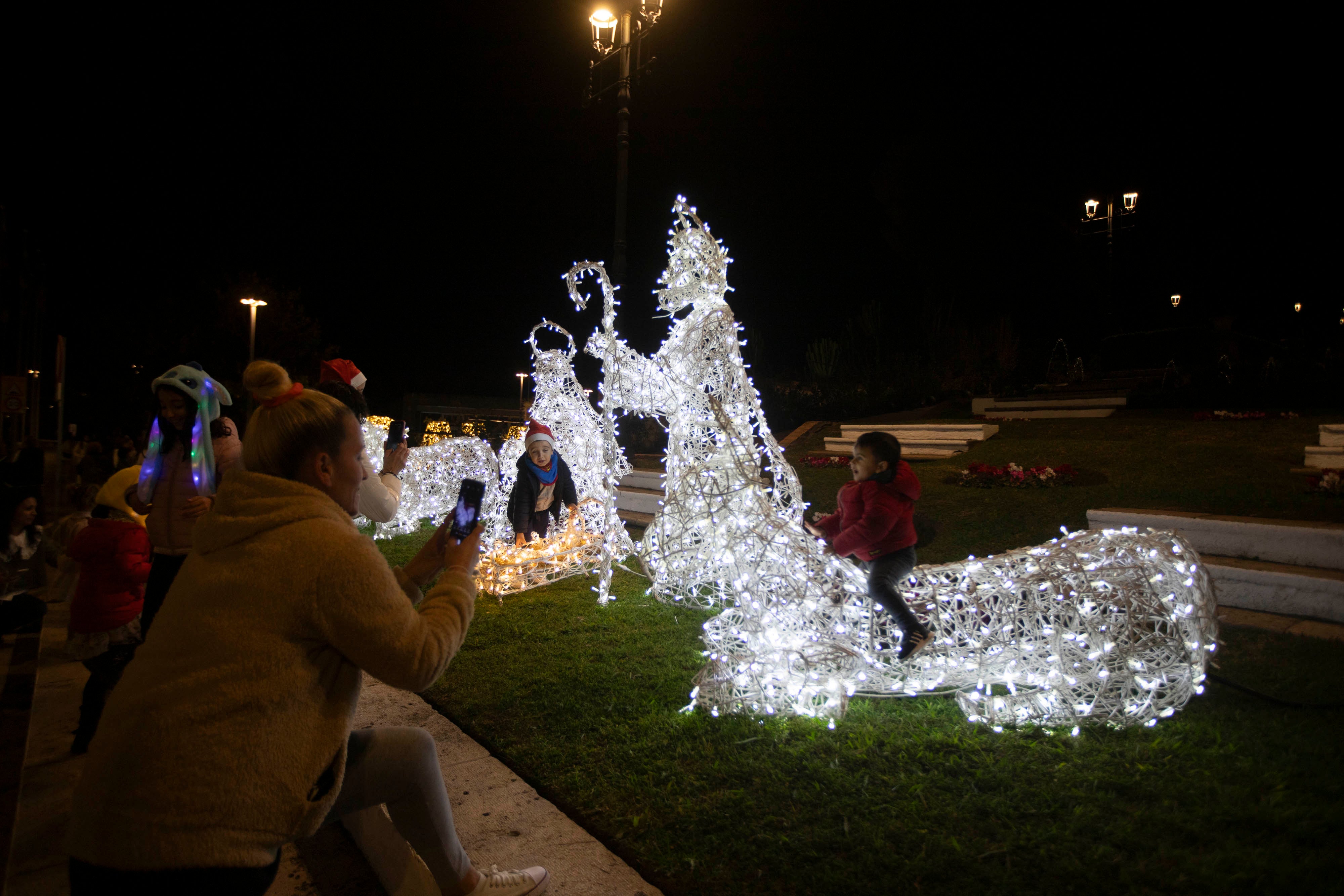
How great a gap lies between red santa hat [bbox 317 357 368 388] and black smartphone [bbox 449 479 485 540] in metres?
2.27

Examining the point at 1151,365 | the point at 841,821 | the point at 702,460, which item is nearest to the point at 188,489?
the point at 702,460

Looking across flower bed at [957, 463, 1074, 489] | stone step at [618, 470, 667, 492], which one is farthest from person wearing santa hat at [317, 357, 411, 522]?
flower bed at [957, 463, 1074, 489]

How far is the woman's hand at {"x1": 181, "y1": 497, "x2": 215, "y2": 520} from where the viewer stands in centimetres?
298

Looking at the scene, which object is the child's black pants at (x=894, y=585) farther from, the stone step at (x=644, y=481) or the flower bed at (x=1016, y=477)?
the stone step at (x=644, y=481)

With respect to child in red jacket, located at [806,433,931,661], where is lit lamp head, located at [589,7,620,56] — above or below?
above

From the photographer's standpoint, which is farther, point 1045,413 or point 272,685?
point 1045,413

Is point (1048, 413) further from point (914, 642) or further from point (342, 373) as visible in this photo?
point (342, 373)

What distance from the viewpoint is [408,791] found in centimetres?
174

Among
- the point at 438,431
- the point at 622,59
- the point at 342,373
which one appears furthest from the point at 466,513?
the point at 438,431

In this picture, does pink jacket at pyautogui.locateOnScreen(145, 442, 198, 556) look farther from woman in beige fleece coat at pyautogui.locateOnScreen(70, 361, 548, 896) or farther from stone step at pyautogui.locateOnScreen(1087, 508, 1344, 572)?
stone step at pyautogui.locateOnScreen(1087, 508, 1344, 572)

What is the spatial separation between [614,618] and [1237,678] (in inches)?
150

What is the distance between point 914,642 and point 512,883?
84.1 inches

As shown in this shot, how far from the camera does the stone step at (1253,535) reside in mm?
4562

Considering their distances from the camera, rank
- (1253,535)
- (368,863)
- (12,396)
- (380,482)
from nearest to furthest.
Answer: (368,863)
(380,482)
(1253,535)
(12,396)
